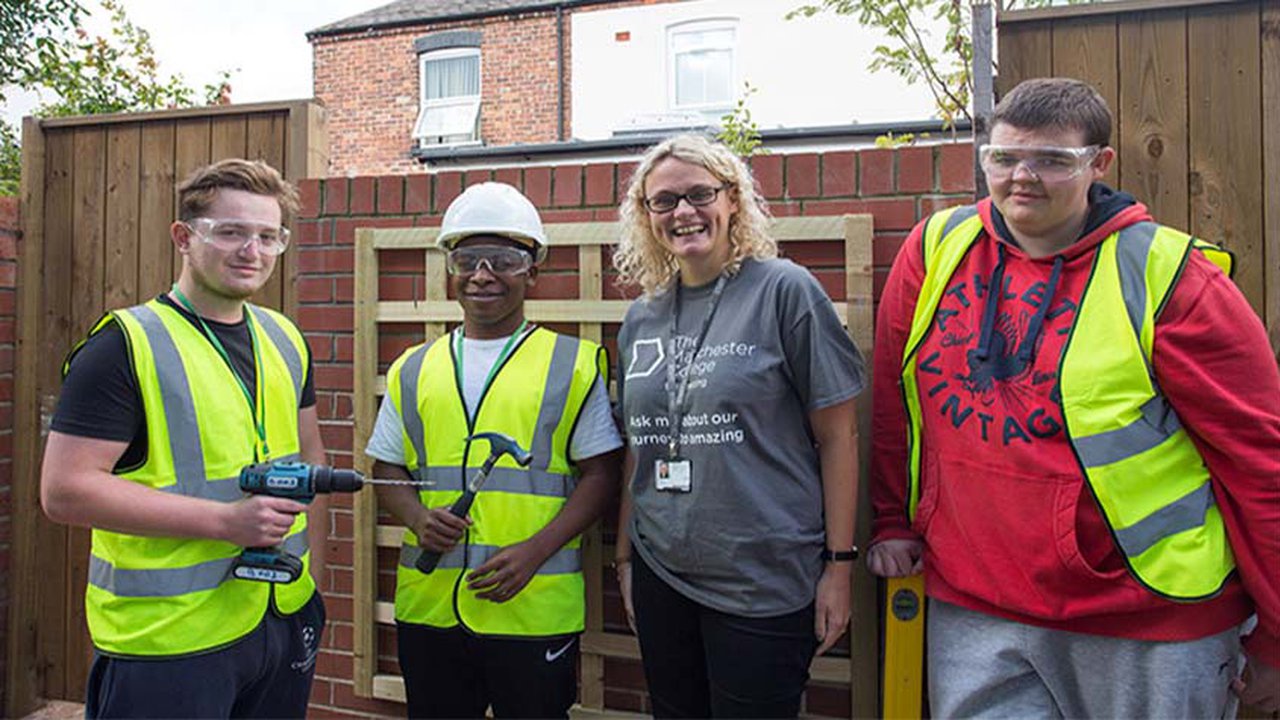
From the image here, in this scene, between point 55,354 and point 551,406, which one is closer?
point 551,406

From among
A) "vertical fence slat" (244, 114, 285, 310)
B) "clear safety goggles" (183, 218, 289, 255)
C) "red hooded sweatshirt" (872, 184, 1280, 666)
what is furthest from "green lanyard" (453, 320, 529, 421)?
"vertical fence slat" (244, 114, 285, 310)

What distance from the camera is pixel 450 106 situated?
17.2 m

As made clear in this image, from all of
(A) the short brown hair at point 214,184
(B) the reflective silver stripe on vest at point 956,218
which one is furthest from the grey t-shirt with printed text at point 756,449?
(A) the short brown hair at point 214,184

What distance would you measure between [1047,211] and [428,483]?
190 centimetres

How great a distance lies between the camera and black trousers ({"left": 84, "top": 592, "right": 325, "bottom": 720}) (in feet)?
7.48

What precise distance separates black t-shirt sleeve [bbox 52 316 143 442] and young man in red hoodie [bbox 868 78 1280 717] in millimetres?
1989

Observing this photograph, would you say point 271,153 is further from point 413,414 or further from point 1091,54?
point 1091,54

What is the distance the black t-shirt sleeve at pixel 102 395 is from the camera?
223 cm

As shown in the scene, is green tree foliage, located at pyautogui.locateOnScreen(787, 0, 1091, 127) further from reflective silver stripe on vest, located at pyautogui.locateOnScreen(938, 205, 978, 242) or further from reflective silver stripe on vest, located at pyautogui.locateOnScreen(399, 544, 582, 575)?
reflective silver stripe on vest, located at pyautogui.locateOnScreen(399, 544, 582, 575)

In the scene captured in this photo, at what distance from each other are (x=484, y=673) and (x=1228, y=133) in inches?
112

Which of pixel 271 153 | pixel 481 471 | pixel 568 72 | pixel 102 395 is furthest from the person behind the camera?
Answer: pixel 568 72

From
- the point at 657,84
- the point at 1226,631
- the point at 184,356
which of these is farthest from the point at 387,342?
the point at 657,84

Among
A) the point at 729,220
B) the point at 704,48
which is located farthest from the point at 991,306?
the point at 704,48

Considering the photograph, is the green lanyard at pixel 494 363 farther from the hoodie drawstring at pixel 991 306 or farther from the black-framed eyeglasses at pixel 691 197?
the hoodie drawstring at pixel 991 306
